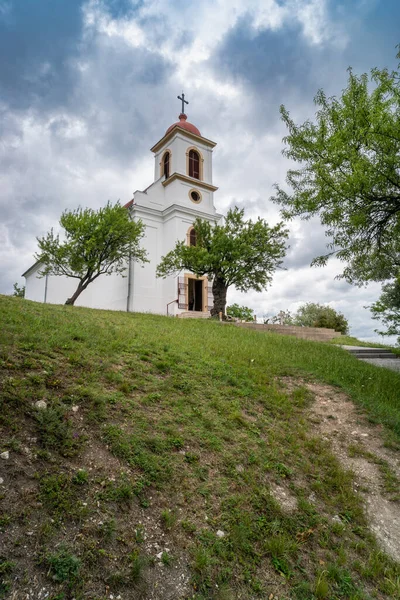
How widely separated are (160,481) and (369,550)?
2227 mm

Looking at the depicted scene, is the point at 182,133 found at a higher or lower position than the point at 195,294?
higher

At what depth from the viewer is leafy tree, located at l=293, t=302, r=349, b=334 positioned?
105ft

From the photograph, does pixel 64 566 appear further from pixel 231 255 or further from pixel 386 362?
pixel 231 255

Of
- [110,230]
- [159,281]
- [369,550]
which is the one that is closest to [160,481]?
[369,550]

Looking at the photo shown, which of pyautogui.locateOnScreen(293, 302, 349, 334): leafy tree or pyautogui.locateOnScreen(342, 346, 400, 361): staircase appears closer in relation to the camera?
pyautogui.locateOnScreen(342, 346, 400, 361): staircase

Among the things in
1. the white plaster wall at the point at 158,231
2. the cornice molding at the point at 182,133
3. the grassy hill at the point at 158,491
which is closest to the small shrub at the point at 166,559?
the grassy hill at the point at 158,491

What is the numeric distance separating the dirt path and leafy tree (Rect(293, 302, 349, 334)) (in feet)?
85.7

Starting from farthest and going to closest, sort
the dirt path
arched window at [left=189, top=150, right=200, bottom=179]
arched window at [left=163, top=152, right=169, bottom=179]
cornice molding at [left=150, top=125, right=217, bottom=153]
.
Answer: arched window at [left=163, top=152, right=169, bottom=179]
arched window at [left=189, top=150, right=200, bottom=179]
cornice molding at [left=150, top=125, right=217, bottom=153]
the dirt path

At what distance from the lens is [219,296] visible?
20.2 m

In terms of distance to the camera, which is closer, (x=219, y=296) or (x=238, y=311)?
(x=219, y=296)

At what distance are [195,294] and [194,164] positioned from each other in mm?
10375

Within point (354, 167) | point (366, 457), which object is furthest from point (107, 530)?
point (354, 167)

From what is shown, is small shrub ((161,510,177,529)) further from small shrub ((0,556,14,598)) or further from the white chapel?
the white chapel

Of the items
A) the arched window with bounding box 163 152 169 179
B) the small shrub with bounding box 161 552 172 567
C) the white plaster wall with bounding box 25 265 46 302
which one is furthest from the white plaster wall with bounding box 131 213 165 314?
the small shrub with bounding box 161 552 172 567
